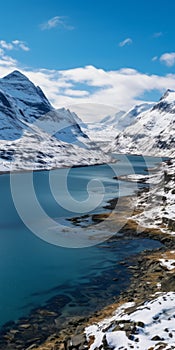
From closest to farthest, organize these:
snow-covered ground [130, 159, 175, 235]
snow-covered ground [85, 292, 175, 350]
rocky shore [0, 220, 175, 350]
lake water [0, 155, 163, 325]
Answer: snow-covered ground [85, 292, 175, 350], rocky shore [0, 220, 175, 350], lake water [0, 155, 163, 325], snow-covered ground [130, 159, 175, 235]

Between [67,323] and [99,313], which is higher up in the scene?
[99,313]

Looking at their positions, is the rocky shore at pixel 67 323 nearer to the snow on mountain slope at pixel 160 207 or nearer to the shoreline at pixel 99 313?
the shoreline at pixel 99 313

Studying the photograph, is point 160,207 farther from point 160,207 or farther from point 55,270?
point 55,270

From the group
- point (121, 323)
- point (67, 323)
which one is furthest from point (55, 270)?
point (121, 323)

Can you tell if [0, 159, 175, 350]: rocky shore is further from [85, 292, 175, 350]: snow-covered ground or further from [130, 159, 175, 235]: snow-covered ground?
[130, 159, 175, 235]: snow-covered ground

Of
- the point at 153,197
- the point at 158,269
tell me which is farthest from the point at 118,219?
the point at 158,269

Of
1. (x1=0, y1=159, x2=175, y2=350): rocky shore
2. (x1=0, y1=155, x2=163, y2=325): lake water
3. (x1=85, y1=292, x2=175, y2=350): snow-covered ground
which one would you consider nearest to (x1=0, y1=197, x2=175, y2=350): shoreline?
(x1=0, y1=159, x2=175, y2=350): rocky shore

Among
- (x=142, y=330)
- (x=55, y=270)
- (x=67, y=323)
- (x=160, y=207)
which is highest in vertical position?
(x=160, y=207)

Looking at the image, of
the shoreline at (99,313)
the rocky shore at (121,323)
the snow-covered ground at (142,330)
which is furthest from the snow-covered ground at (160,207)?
the snow-covered ground at (142,330)

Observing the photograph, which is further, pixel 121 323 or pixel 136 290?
pixel 136 290

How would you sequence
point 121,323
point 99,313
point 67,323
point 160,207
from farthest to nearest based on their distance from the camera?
point 160,207 < point 99,313 < point 67,323 < point 121,323
